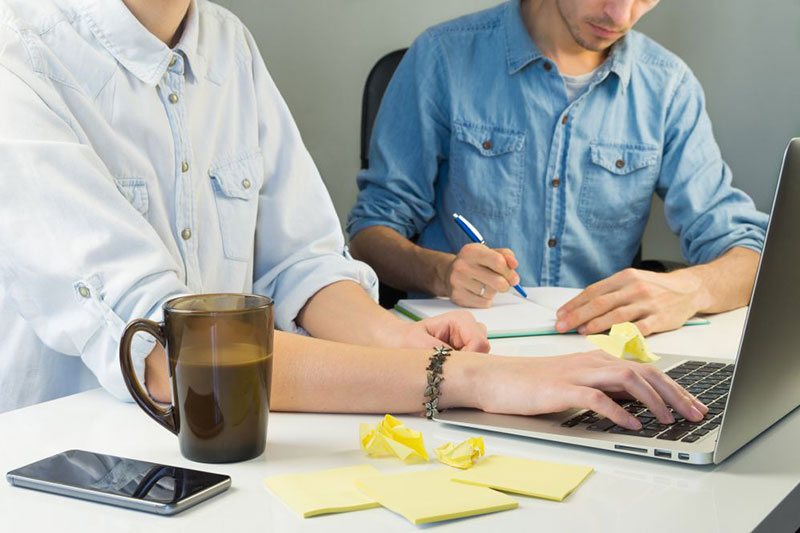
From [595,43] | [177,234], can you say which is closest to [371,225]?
[595,43]

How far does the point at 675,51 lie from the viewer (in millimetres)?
2586

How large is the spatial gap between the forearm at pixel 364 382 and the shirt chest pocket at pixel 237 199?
0.34 meters

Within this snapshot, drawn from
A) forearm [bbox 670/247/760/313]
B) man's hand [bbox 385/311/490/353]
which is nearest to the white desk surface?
man's hand [bbox 385/311/490/353]

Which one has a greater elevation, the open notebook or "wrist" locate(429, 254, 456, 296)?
the open notebook

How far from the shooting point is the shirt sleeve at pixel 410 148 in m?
1.95

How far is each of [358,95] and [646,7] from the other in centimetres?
88

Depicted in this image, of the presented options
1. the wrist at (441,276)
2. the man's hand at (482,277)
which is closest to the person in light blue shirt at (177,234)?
the man's hand at (482,277)

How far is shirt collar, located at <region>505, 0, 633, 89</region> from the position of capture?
1932mm

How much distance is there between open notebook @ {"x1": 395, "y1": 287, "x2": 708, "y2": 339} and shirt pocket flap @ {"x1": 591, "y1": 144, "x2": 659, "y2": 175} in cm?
49

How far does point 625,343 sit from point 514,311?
274 millimetres

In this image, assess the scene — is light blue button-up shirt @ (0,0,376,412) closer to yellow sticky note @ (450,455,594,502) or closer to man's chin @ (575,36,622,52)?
yellow sticky note @ (450,455,594,502)

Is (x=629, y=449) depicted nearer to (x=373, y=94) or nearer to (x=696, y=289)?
(x=696, y=289)

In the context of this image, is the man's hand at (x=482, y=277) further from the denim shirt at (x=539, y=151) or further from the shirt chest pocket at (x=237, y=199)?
the denim shirt at (x=539, y=151)

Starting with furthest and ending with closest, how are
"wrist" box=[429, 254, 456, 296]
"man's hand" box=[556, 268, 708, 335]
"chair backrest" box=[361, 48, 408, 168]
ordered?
"chair backrest" box=[361, 48, 408, 168], "wrist" box=[429, 254, 456, 296], "man's hand" box=[556, 268, 708, 335]
